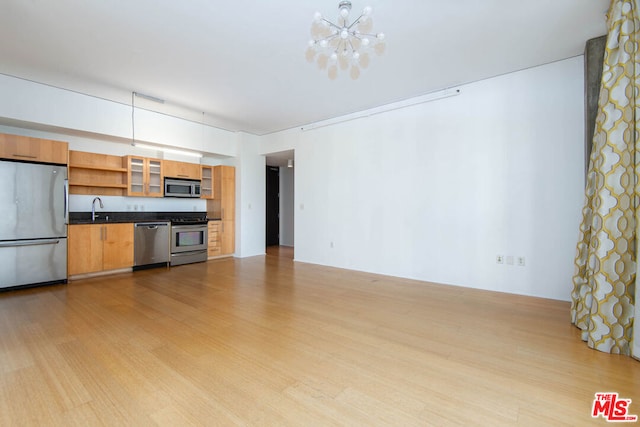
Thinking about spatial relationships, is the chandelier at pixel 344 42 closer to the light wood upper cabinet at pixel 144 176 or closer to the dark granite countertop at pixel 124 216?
the light wood upper cabinet at pixel 144 176

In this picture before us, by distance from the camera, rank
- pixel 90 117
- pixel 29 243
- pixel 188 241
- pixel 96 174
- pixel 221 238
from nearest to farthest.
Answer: pixel 29 243 → pixel 90 117 → pixel 96 174 → pixel 188 241 → pixel 221 238

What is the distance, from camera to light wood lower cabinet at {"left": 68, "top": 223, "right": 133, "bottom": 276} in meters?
4.40

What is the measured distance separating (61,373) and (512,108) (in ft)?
17.3

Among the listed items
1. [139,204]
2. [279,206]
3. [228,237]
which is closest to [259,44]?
[139,204]

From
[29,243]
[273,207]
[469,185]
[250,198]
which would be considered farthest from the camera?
[273,207]

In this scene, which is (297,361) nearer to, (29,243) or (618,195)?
(618,195)

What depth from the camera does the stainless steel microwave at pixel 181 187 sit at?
577cm

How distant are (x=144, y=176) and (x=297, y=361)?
16.5 ft

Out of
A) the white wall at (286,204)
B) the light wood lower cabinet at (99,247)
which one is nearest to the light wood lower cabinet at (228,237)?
the light wood lower cabinet at (99,247)

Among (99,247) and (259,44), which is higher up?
(259,44)

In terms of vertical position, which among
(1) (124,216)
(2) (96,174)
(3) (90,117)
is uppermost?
(3) (90,117)

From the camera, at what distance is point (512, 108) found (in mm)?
3746

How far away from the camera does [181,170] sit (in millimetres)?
6020

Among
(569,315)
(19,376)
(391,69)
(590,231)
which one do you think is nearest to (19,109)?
(19,376)
